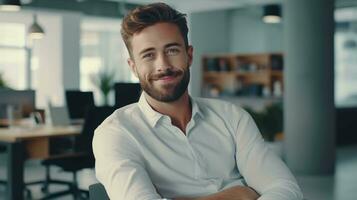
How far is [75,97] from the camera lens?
600 cm

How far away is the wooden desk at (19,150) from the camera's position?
452 centimetres

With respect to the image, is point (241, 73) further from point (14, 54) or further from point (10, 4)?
point (10, 4)

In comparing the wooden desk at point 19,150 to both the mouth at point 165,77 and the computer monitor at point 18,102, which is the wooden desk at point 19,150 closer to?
the computer monitor at point 18,102

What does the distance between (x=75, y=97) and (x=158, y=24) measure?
14.2ft

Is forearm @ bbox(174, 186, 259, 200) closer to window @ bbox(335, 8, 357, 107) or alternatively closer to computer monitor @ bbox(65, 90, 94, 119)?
computer monitor @ bbox(65, 90, 94, 119)

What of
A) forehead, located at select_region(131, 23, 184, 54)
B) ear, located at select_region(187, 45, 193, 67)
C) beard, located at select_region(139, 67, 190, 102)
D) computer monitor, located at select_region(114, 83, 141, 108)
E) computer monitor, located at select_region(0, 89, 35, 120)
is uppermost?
forehead, located at select_region(131, 23, 184, 54)

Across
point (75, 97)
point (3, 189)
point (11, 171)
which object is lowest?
point (3, 189)

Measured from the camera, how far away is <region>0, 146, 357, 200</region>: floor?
565cm

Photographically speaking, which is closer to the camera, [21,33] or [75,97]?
[75,97]

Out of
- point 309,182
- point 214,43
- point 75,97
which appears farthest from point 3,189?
point 214,43

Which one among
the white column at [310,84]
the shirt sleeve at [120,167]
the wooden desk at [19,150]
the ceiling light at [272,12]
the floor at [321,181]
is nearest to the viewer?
the shirt sleeve at [120,167]

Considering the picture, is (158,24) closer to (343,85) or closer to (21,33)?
(21,33)

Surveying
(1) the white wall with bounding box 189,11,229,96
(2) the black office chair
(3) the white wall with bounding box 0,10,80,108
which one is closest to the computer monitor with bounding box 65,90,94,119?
(2) the black office chair

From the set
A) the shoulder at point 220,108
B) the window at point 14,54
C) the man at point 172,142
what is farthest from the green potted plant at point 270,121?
the man at point 172,142
